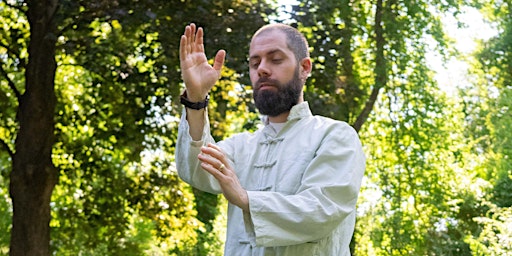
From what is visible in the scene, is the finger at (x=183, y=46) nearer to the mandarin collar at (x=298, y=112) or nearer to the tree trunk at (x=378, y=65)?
the mandarin collar at (x=298, y=112)

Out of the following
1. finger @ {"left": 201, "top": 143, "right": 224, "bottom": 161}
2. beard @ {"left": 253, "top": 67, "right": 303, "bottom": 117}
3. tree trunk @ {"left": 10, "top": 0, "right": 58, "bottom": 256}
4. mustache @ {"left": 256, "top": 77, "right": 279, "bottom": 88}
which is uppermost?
mustache @ {"left": 256, "top": 77, "right": 279, "bottom": 88}

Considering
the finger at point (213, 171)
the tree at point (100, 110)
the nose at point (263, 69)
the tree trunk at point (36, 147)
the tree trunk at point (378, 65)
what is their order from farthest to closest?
→ the tree trunk at point (378, 65) < the tree trunk at point (36, 147) < the tree at point (100, 110) < the nose at point (263, 69) < the finger at point (213, 171)

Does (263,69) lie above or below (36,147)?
above

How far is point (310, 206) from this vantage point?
2.48m

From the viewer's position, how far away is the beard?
279cm

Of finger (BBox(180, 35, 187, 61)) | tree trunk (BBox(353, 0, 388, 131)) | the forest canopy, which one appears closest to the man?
finger (BBox(180, 35, 187, 61))

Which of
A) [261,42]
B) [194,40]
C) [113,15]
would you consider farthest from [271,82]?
[113,15]

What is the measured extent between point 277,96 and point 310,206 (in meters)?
0.47

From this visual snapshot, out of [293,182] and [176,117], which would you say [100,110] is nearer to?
[176,117]

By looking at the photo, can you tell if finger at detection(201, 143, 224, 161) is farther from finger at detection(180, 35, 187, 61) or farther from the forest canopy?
the forest canopy

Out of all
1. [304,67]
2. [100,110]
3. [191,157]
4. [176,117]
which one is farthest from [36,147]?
[304,67]

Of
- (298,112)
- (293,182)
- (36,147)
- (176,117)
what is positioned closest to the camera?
(293,182)

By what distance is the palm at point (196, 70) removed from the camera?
277 centimetres

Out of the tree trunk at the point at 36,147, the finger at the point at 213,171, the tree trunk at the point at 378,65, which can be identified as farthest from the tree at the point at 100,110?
the finger at the point at 213,171
